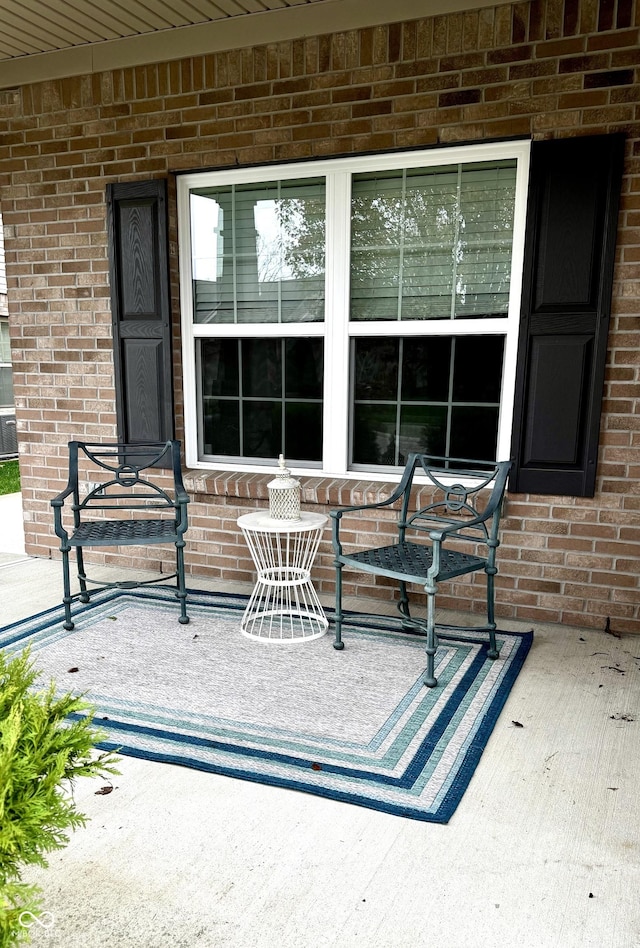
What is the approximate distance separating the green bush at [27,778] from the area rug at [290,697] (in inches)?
31.4

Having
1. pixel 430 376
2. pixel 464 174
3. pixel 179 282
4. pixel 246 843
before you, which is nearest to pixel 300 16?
pixel 464 174

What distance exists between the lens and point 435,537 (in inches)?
103

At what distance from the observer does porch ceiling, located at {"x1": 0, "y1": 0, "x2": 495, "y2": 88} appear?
3.27 m

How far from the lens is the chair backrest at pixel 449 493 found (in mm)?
3217

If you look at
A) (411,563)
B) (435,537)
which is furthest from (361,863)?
(411,563)

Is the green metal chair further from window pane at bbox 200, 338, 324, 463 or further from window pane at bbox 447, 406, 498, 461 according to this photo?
window pane at bbox 200, 338, 324, 463

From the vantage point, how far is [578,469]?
3213mm

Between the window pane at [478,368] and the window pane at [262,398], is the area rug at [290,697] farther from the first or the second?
the window pane at [478,368]

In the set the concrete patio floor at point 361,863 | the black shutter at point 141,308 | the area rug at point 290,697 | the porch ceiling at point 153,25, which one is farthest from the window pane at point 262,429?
the concrete patio floor at point 361,863

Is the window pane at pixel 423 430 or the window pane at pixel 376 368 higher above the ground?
the window pane at pixel 376 368

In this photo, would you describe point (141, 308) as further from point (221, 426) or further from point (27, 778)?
point (27, 778)

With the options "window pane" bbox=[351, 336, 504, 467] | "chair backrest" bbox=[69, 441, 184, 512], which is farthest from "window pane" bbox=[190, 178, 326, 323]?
"chair backrest" bbox=[69, 441, 184, 512]

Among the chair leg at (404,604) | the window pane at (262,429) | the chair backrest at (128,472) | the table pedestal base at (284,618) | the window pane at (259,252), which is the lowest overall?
the table pedestal base at (284,618)

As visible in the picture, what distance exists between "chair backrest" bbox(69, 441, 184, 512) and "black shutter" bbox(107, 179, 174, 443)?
12 centimetres
